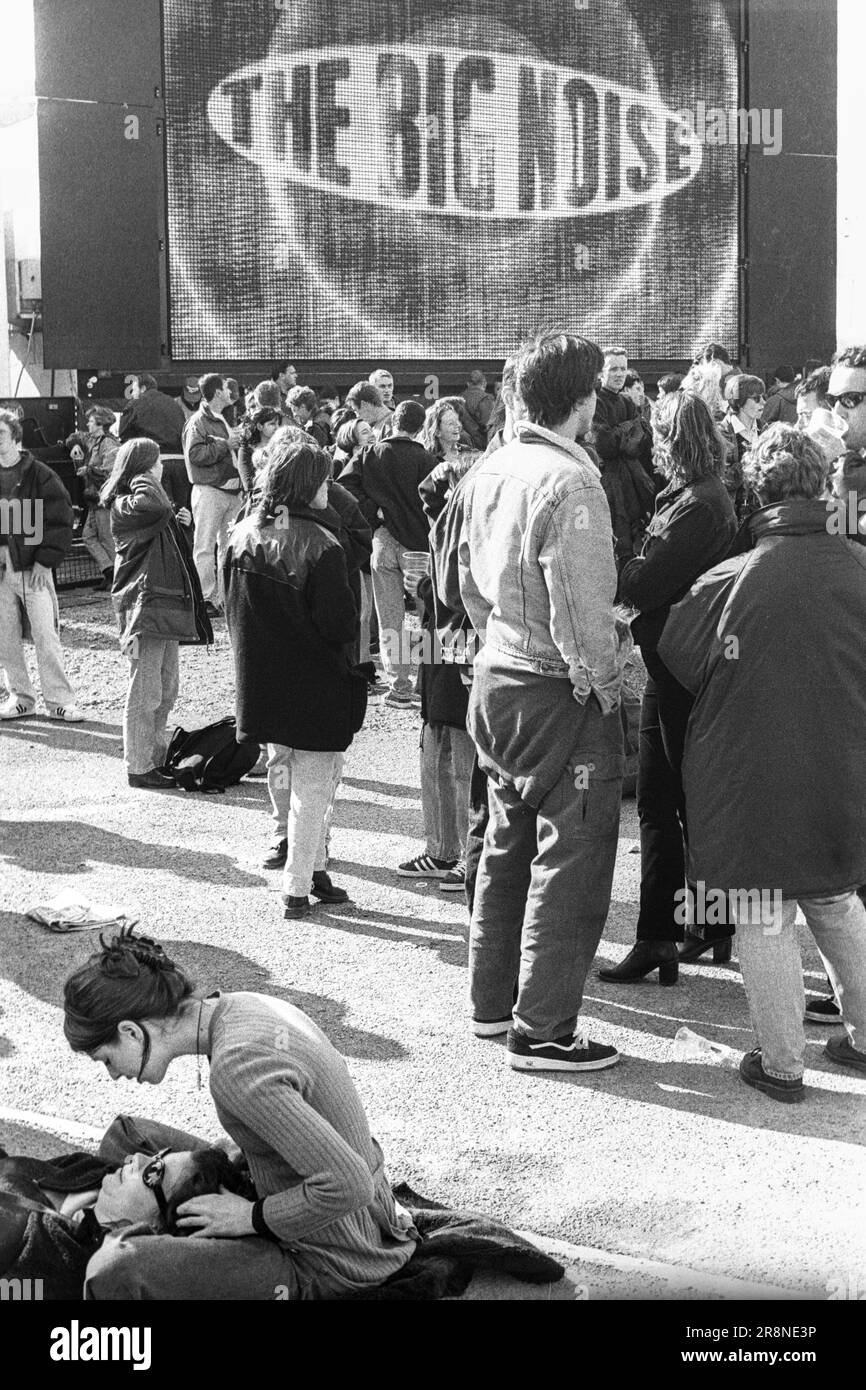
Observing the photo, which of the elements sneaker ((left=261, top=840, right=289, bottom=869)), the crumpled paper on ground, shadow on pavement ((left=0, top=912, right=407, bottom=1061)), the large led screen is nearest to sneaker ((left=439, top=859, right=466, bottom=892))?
sneaker ((left=261, top=840, right=289, bottom=869))

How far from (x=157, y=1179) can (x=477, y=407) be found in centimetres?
1212

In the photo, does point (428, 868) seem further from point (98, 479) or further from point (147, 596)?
point (98, 479)

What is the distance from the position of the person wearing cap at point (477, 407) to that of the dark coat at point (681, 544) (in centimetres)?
894

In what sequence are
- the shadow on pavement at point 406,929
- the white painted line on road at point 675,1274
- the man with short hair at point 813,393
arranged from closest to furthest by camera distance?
1. the white painted line on road at point 675,1274
2. the shadow on pavement at point 406,929
3. the man with short hair at point 813,393

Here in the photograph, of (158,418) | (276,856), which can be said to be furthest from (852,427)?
(158,418)

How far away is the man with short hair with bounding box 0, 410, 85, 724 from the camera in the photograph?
382 inches

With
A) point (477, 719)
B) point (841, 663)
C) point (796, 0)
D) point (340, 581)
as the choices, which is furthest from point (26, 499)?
point (796, 0)

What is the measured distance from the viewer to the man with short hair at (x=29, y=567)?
31.9ft

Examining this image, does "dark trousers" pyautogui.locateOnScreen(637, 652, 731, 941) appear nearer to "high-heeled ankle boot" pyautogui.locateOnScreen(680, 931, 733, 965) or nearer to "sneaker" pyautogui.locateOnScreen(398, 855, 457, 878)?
"high-heeled ankle boot" pyautogui.locateOnScreen(680, 931, 733, 965)

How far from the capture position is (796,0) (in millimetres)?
17078

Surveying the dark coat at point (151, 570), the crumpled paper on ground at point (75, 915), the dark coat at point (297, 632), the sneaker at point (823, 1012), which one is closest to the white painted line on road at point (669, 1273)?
the sneaker at point (823, 1012)

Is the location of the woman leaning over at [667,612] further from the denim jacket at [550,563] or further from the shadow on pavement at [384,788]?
the shadow on pavement at [384,788]

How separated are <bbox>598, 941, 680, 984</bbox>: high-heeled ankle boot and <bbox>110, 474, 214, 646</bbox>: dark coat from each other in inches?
136
